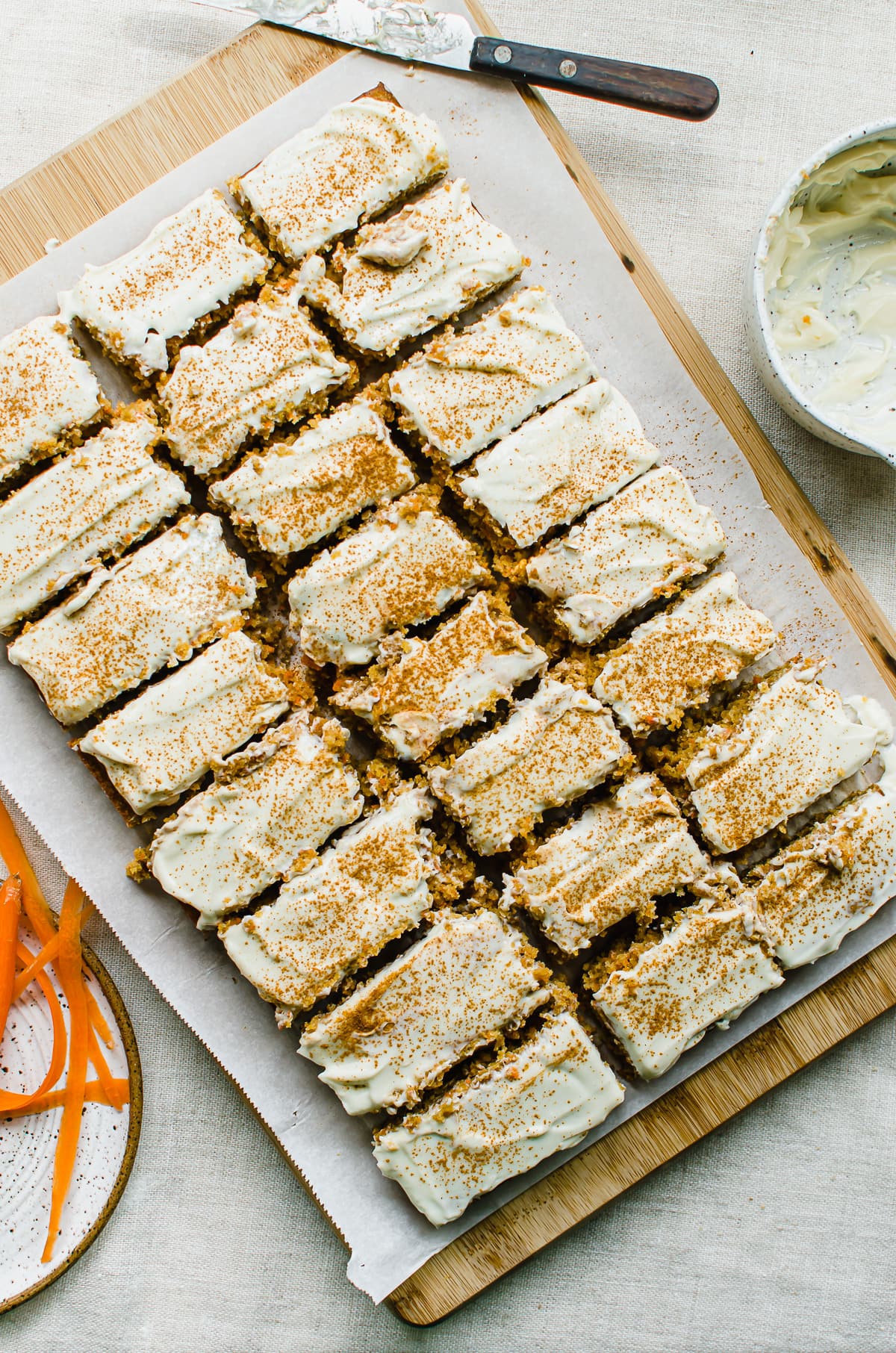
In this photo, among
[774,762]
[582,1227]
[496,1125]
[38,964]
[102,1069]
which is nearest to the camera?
[496,1125]

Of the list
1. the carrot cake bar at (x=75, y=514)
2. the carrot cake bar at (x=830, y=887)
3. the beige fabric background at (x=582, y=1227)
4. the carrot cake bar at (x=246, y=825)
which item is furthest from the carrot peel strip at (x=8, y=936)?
the carrot cake bar at (x=830, y=887)

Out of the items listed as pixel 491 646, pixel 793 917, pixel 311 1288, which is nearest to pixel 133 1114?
pixel 311 1288

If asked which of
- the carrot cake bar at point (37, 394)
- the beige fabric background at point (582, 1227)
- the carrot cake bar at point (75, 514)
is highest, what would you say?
the carrot cake bar at point (37, 394)

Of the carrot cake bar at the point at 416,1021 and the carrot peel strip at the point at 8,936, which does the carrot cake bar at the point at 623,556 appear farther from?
the carrot peel strip at the point at 8,936

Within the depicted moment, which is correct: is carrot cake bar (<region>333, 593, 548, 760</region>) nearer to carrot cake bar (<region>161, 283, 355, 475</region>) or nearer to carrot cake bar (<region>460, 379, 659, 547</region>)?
carrot cake bar (<region>460, 379, 659, 547</region>)

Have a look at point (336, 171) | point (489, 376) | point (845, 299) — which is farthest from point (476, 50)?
point (845, 299)

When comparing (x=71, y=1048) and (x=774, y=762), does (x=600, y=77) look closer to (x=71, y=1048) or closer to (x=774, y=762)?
(x=774, y=762)
